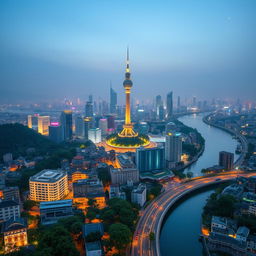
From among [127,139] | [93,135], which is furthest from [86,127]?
[127,139]

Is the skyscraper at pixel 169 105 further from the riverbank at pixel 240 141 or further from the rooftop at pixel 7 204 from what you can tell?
the rooftop at pixel 7 204

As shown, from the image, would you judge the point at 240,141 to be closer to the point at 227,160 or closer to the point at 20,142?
the point at 227,160

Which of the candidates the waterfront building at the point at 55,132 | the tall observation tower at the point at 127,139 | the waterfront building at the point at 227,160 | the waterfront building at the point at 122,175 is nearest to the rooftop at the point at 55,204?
the waterfront building at the point at 122,175

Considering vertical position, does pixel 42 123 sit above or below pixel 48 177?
above

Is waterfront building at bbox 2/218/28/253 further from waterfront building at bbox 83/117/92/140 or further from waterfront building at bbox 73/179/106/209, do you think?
waterfront building at bbox 83/117/92/140

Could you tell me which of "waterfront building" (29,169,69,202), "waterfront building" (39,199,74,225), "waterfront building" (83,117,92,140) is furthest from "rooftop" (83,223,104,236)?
"waterfront building" (83,117,92,140)

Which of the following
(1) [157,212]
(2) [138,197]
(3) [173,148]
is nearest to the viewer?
(1) [157,212]

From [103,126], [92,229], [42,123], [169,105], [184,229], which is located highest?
[169,105]
